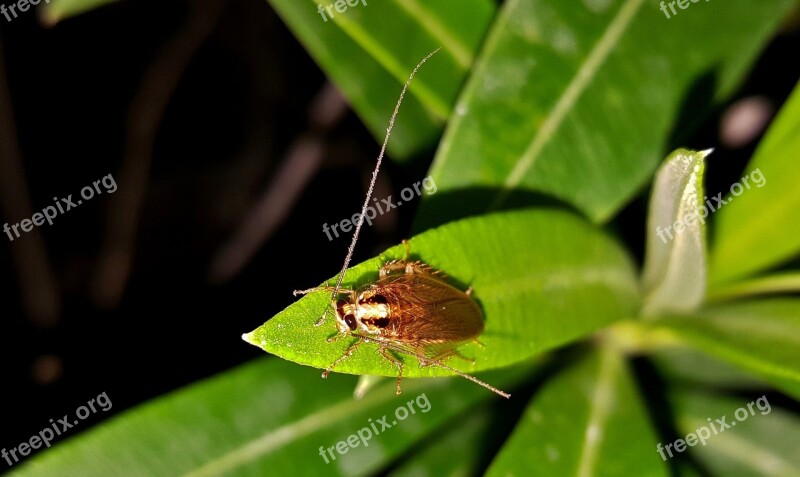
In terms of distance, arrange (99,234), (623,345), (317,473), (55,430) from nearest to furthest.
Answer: (317,473)
(623,345)
(55,430)
(99,234)

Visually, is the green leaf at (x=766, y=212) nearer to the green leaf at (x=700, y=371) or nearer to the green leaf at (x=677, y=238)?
the green leaf at (x=677, y=238)

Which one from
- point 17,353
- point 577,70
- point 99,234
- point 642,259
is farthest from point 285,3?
point 17,353

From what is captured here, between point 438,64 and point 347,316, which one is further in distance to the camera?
point 438,64

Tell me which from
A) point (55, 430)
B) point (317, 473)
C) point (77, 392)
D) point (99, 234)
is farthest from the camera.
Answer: point (99, 234)

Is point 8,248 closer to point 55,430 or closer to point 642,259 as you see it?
point 55,430

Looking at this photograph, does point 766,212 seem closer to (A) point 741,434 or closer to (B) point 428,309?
(A) point 741,434

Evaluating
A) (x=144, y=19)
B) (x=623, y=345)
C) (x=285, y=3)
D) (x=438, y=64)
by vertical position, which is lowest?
(x=623, y=345)

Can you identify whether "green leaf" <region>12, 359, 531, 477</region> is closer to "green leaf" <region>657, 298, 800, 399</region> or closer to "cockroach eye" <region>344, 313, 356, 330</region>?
"cockroach eye" <region>344, 313, 356, 330</region>
